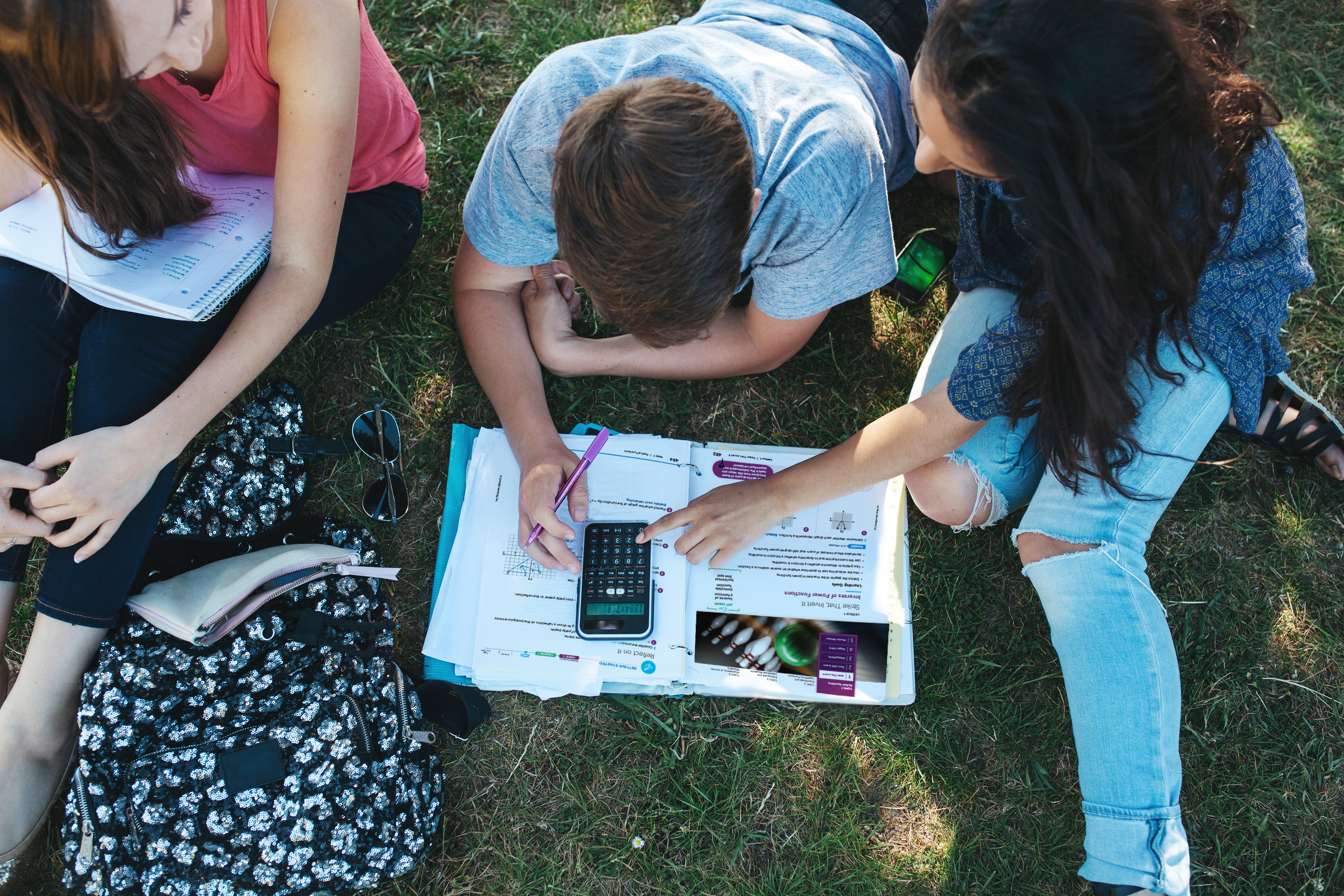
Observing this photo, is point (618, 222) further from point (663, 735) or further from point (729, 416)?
point (663, 735)

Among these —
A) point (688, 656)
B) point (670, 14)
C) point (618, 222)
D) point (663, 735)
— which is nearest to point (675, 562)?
point (688, 656)

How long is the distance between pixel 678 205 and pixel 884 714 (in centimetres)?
149

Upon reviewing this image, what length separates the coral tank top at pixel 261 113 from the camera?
5.05ft

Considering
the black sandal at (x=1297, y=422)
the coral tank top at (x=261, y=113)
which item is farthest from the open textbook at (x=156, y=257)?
the black sandal at (x=1297, y=422)

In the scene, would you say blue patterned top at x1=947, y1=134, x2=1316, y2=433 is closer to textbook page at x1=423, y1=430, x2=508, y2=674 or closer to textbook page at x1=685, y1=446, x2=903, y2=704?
textbook page at x1=685, y1=446, x2=903, y2=704

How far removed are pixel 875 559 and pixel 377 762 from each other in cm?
134

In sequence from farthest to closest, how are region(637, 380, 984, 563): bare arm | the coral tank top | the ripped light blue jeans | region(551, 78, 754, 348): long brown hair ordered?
region(637, 380, 984, 563): bare arm < the ripped light blue jeans < the coral tank top < region(551, 78, 754, 348): long brown hair

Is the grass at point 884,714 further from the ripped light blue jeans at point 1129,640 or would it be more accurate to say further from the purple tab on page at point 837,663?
the ripped light blue jeans at point 1129,640

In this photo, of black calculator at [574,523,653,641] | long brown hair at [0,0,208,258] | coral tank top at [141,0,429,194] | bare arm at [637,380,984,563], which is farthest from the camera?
black calculator at [574,523,653,641]

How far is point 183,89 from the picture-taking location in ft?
5.25

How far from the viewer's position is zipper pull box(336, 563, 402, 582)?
6.75 feet

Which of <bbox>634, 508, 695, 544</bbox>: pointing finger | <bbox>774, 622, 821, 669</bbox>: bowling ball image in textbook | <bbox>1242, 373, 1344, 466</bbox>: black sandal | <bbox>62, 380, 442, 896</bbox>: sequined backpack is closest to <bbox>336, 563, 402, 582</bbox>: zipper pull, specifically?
<bbox>62, 380, 442, 896</bbox>: sequined backpack

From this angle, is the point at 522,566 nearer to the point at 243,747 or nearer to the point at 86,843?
the point at 243,747

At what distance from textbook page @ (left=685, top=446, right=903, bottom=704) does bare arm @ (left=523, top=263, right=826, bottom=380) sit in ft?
1.04
